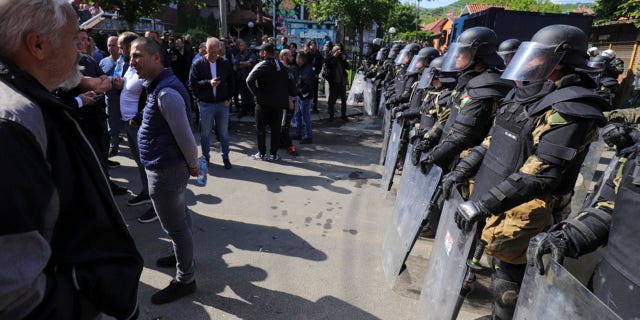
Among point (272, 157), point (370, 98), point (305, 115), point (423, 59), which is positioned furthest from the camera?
point (370, 98)

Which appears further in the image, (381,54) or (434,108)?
(381,54)

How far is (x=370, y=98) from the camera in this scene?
1087 centimetres

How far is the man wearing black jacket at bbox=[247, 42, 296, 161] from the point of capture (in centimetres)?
602

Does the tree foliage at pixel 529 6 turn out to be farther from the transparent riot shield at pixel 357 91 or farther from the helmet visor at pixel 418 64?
the helmet visor at pixel 418 64

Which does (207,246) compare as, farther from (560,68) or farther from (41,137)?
(560,68)

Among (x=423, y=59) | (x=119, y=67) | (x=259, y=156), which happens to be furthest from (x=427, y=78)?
(x=119, y=67)

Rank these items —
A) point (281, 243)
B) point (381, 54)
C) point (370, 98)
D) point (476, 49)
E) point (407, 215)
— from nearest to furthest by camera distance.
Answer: point (407, 215)
point (476, 49)
point (281, 243)
point (370, 98)
point (381, 54)

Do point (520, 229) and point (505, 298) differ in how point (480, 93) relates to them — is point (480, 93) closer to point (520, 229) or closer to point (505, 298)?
point (520, 229)

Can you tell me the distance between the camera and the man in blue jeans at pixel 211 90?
5.67 meters

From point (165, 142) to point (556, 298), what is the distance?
2408 millimetres

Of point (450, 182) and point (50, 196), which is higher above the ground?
point (50, 196)

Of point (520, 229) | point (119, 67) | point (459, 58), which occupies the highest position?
point (459, 58)

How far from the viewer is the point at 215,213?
4.41 m

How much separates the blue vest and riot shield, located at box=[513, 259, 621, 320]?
2.26 m
